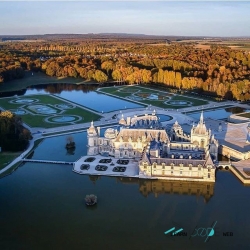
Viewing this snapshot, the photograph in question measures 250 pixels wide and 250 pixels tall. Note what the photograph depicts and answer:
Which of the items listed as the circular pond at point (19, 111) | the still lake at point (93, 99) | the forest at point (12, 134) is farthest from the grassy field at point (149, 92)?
the forest at point (12, 134)

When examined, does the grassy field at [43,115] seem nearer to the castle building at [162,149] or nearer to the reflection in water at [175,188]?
the castle building at [162,149]

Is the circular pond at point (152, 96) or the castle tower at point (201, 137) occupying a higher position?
the castle tower at point (201, 137)

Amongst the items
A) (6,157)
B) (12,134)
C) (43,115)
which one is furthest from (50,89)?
(6,157)

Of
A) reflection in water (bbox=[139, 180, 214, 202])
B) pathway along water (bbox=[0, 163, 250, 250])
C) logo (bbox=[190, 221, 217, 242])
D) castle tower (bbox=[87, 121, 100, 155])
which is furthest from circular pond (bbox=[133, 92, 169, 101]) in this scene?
logo (bbox=[190, 221, 217, 242])

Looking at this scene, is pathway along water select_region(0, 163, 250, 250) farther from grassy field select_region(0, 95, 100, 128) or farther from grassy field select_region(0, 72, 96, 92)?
grassy field select_region(0, 72, 96, 92)

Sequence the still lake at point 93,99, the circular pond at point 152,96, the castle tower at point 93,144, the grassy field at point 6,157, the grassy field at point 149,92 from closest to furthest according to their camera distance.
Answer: the grassy field at point 6,157
the castle tower at point 93,144
the still lake at point 93,99
the grassy field at point 149,92
the circular pond at point 152,96

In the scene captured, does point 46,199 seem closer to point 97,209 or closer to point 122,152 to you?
point 97,209
